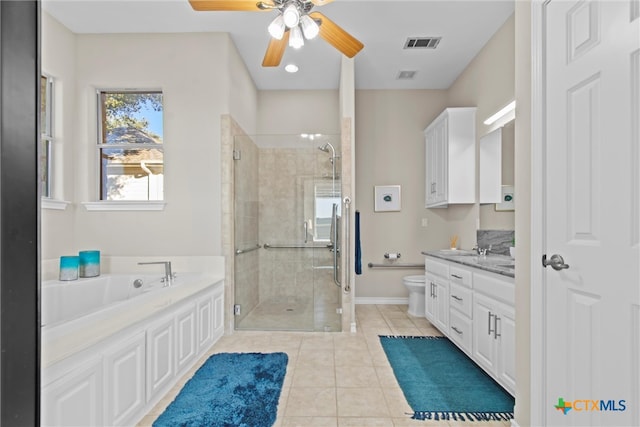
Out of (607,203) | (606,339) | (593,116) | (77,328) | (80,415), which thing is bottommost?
(80,415)

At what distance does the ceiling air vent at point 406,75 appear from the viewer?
4070 mm

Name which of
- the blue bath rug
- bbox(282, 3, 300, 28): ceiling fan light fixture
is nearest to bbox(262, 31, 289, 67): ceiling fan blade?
bbox(282, 3, 300, 28): ceiling fan light fixture

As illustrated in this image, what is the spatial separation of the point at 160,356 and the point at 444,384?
1774 millimetres

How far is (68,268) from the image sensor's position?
2.70 metres

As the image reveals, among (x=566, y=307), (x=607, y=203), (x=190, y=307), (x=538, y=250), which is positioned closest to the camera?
(x=607, y=203)

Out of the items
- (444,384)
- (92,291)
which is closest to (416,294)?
(444,384)

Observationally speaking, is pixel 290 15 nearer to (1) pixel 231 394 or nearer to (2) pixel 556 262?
(2) pixel 556 262

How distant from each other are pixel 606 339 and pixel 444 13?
108 inches

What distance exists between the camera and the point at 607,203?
115 cm

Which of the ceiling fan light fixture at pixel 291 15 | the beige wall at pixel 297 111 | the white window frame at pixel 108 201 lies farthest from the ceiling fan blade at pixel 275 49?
the beige wall at pixel 297 111

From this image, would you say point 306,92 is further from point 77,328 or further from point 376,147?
point 77,328

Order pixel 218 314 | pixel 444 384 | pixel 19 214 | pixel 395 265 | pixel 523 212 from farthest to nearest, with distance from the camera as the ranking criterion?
1. pixel 395 265
2. pixel 218 314
3. pixel 444 384
4. pixel 523 212
5. pixel 19 214

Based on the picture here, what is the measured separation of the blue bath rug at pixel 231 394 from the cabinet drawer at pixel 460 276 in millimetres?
1468

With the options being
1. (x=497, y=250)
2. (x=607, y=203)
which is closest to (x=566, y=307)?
(x=607, y=203)
